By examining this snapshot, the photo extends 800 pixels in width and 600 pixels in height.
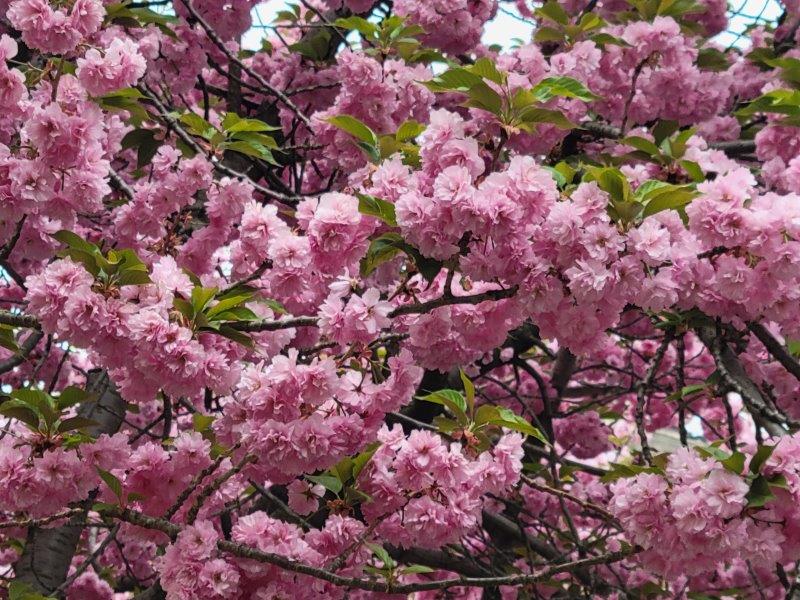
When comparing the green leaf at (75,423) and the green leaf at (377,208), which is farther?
the green leaf at (75,423)

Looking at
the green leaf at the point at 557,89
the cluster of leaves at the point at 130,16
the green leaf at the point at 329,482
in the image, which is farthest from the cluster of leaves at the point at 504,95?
the cluster of leaves at the point at 130,16

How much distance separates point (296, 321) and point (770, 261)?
1.16 meters

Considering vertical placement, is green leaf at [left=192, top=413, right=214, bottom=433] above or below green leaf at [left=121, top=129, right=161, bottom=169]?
below

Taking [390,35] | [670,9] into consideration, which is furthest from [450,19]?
[670,9]

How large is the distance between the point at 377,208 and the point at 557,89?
53 cm

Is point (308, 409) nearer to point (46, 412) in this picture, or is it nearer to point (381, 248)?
point (381, 248)

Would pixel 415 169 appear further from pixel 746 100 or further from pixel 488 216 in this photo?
pixel 746 100

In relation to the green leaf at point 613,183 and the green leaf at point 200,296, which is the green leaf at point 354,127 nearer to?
the green leaf at point 200,296

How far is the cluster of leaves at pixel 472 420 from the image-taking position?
2.14m

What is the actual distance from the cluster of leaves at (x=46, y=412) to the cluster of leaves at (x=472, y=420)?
3.01ft

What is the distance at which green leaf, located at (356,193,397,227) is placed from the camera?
6.72ft

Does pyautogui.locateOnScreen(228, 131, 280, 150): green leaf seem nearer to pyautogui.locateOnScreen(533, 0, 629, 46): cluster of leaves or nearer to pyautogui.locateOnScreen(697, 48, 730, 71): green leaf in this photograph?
pyautogui.locateOnScreen(533, 0, 629, 46): cluster of leaves

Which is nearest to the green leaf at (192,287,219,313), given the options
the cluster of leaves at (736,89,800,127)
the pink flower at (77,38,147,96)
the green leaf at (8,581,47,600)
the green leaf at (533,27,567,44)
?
the pink flower at (77,38,147,96)

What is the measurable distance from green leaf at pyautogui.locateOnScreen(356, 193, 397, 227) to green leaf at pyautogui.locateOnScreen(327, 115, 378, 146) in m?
0.27
